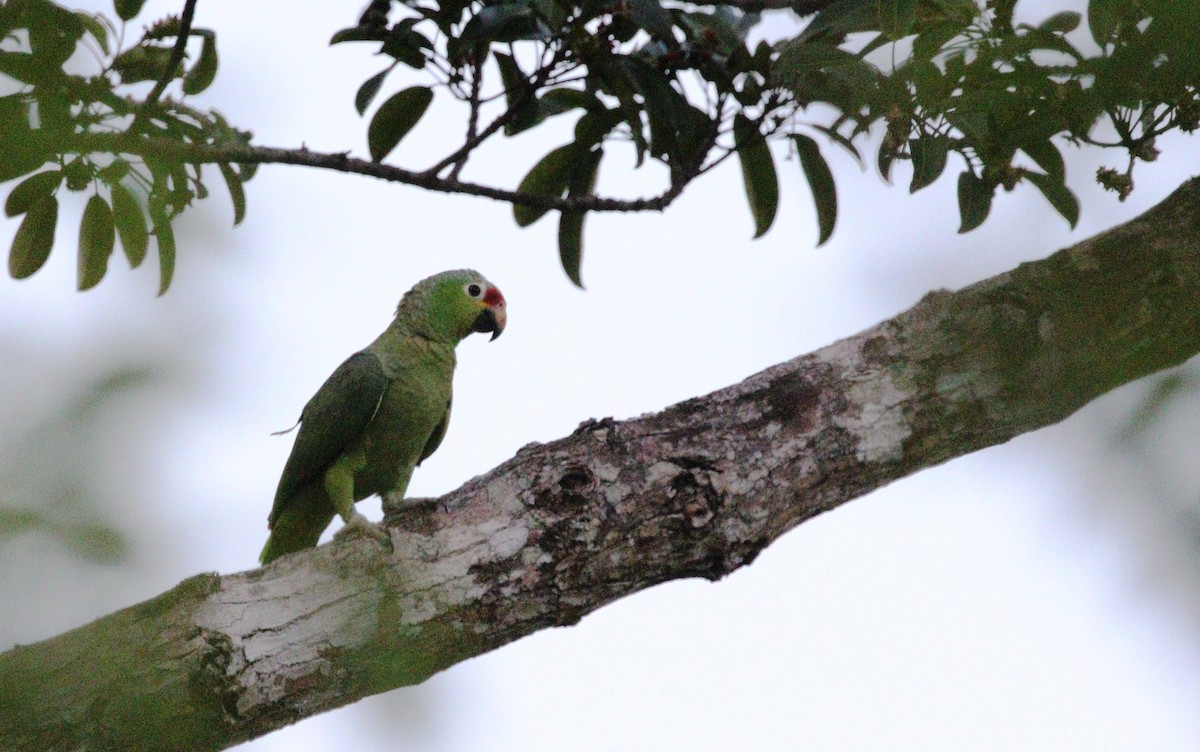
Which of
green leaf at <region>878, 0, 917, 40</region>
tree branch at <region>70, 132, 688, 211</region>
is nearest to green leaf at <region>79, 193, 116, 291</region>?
tree branch at <region>70, 132, 688, 211</region>

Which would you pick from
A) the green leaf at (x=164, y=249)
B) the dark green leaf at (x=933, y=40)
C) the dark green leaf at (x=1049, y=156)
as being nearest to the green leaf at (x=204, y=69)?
the green leaf at (x=164, y=249)

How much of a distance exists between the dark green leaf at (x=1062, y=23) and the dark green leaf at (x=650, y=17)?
70.8 inches

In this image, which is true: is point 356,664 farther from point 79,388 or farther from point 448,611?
point 79,388

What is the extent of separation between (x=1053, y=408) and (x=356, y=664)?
1.24 metres

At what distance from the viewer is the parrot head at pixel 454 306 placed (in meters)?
3.79

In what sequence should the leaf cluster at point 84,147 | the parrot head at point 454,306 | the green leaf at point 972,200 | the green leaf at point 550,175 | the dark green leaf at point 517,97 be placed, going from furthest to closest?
the parrot head at point 454,306
the green leaf at point 550,175
the dark green leaf at point 517,97
the green leaf at point 972,200
the leaf cluster at point 84,147

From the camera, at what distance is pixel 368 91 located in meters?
2.99

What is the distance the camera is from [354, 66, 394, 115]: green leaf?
298 cm

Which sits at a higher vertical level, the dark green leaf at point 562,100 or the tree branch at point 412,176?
the dark green leaf at point 562,100

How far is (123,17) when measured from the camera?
2562 mm

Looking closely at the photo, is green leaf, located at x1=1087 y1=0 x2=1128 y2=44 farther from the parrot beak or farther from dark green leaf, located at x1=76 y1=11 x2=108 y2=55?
the parrot beak

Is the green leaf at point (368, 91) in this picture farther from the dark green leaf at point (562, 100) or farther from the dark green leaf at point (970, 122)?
the dark green leaf at point (970, 122)

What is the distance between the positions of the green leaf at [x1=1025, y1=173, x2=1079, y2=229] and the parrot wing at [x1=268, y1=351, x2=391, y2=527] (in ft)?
8.56

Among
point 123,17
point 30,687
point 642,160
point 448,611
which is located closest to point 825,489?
point 448,611
